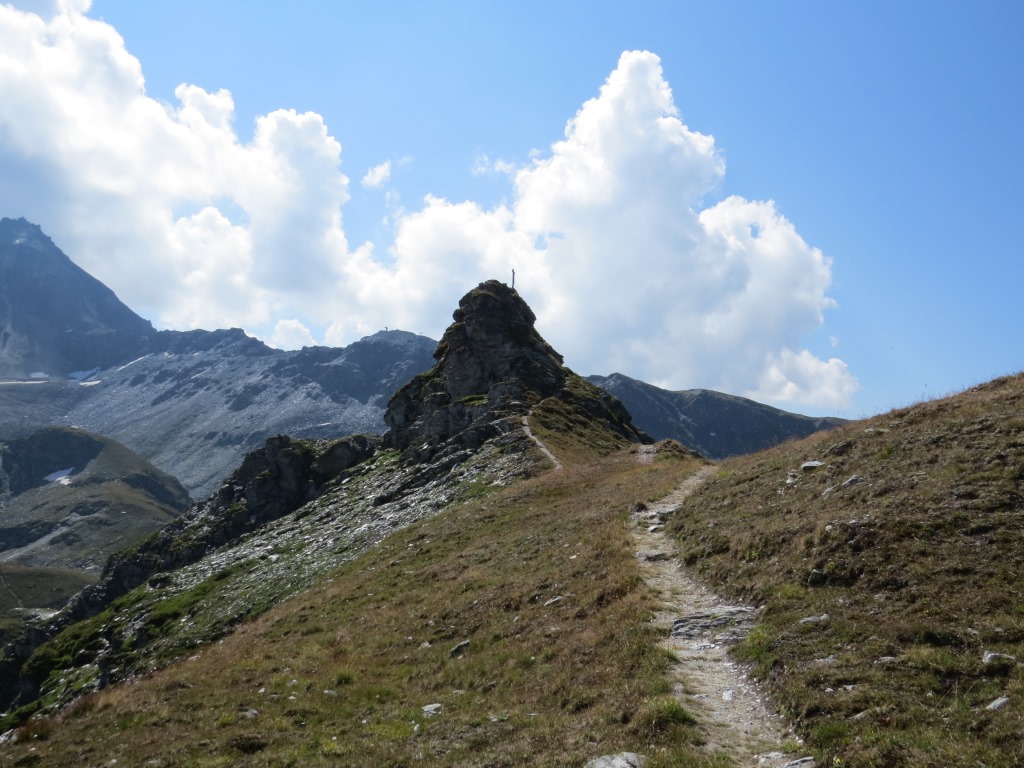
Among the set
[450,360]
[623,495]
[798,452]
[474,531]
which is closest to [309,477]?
[450,360]

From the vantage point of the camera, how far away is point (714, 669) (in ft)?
54.3

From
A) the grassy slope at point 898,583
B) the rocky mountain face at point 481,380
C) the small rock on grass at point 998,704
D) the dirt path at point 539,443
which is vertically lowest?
the small rock on grass at point 998,704

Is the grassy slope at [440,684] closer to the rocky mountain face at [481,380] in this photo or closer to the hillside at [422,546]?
the hillside at [422,546]

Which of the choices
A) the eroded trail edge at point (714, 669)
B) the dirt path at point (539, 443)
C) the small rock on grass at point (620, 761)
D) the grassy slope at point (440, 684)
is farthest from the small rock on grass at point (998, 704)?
the dirt path at point (539, 443)

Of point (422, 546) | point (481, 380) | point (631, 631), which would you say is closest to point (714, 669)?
point (631, 631)

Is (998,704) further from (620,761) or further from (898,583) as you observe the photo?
(620,761)

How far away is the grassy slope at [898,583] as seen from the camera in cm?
1175

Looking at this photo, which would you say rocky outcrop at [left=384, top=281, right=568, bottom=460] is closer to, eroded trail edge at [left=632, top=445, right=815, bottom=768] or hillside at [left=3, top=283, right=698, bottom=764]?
hillside at [left=3, top=283, right=698, bottom=764]

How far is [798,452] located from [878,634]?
69.4ft

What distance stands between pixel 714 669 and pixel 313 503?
227ft

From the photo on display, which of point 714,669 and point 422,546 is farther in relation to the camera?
point 422,546

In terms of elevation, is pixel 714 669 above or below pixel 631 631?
below

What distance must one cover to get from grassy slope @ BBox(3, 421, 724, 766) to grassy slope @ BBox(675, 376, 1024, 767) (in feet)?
9.19

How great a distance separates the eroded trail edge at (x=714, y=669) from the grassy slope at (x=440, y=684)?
0.62 m
